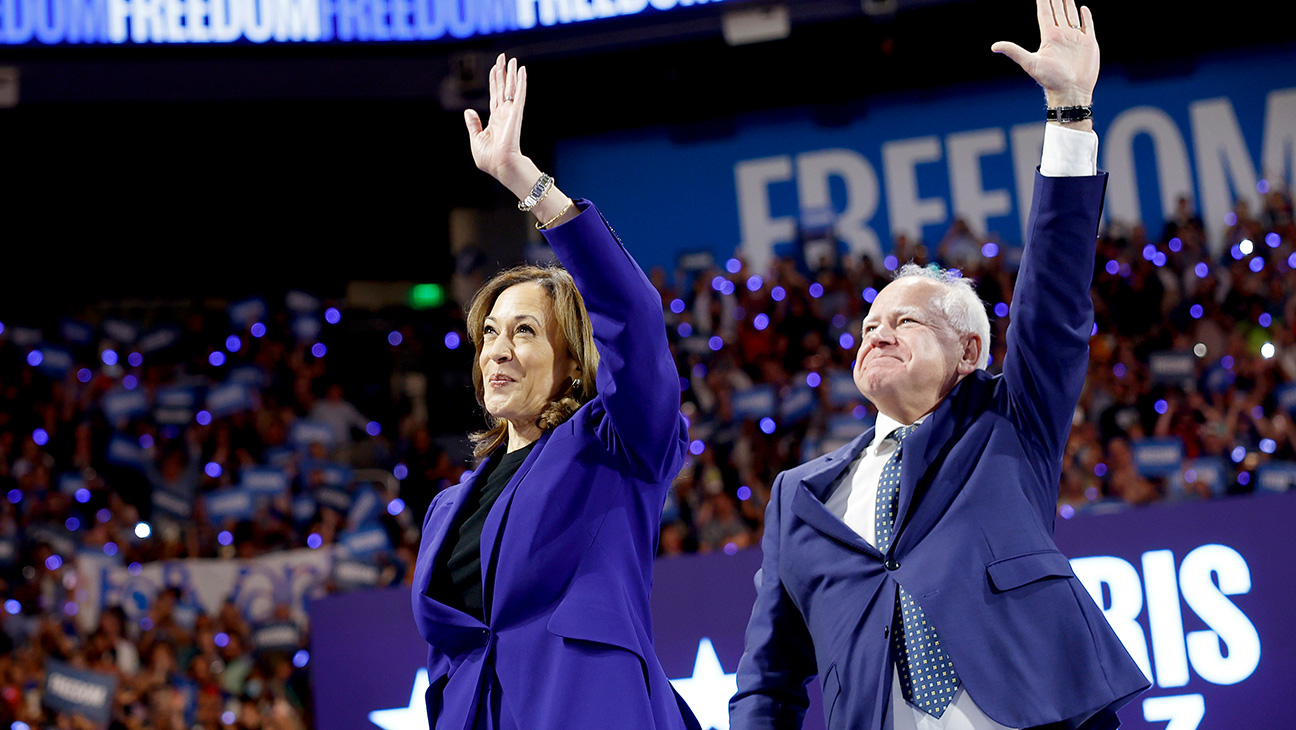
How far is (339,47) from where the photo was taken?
872 centimetres

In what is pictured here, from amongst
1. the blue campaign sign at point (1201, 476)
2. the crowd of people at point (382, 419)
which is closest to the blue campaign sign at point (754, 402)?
the crowd of people at point (382, 419)

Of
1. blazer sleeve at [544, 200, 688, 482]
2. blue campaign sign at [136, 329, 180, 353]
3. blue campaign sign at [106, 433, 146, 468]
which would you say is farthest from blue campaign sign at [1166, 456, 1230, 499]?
blue campaign sign at [136, 329, 180, 353]

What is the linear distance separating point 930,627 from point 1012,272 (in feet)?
25.0

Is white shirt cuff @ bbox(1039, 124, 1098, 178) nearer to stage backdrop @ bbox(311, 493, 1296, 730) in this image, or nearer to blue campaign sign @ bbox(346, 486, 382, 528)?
stage backdrop @ bbox(311, 493, 1296, 730)

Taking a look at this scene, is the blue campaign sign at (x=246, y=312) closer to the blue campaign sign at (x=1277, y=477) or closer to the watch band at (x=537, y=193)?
the blue campaign sign at (x=1277, y=477)

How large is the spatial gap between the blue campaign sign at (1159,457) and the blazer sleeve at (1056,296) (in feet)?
15.4

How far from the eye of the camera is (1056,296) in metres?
1.77

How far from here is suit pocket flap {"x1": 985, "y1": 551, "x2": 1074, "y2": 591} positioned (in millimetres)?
1725

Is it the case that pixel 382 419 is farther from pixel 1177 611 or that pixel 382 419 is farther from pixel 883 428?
pixel 883 428

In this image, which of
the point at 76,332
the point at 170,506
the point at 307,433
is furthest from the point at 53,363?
the point at 307,433

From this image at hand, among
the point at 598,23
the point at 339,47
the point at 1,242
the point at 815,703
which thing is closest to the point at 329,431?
the point at 339,47

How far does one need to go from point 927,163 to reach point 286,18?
5341 mm

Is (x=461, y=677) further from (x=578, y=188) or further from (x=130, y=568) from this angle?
(x=578, y=188)

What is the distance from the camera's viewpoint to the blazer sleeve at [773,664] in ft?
6.42
